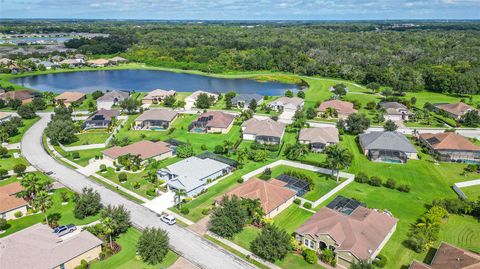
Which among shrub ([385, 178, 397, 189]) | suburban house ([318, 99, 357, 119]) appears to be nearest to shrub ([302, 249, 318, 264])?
shrub ([385, 178, 397, 189])

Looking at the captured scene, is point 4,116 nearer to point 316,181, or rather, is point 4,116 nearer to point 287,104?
point 287,104

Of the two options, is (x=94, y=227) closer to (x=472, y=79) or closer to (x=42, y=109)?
(x=42, y=109)

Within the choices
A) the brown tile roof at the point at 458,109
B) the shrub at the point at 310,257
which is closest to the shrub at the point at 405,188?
the shrub at the point at 310,257

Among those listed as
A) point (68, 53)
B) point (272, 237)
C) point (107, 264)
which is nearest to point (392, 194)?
point (272, 237)

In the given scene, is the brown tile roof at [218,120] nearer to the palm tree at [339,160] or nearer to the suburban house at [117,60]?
the palm tree at [339,160]

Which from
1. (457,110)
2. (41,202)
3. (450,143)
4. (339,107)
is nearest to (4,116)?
(41,202)

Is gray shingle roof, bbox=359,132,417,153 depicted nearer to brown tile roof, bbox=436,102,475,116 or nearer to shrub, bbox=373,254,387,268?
brown tile roof, bbox=436,102,475,116
